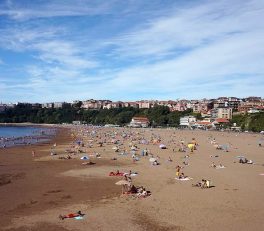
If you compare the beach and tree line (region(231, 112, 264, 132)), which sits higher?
tree line (region(231, 112, 264, 132))

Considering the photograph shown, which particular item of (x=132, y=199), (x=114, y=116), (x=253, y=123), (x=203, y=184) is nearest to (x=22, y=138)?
(x=203, y=184)

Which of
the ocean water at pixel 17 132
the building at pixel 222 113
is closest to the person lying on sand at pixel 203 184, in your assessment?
the ocean water at pixel 17 132

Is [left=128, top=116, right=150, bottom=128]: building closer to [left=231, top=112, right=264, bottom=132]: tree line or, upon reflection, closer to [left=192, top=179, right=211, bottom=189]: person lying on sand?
[left=231, top=112, right=264, bottom=132]: tree line

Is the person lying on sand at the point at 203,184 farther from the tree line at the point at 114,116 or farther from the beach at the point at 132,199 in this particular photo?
the tree line at the point at 114,116

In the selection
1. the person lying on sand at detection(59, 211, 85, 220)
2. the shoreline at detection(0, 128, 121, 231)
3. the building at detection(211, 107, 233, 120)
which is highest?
the building at detection(211, 107, 233, 120)

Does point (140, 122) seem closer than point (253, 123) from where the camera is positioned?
No

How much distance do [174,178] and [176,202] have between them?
684 centimetres

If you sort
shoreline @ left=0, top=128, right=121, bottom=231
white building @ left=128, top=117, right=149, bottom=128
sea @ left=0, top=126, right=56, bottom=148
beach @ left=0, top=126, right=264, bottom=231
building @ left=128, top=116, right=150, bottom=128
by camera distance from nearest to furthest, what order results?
beach @ left=0, top=126, right=264, bottom=231 → shoreline @ left=0, top=128, right=121, bottom=231 → sea @ left=0, top=126, right=56, bottom=148 → building @ left=128, top=116, right=150, bottom=128 → white building @ left=128, top=117, right=149, bottom=128

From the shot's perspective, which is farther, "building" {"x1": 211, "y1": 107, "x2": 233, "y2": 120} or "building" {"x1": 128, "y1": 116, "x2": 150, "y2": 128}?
"building" {"x1": 211, "y1": 107, "x2": 233, "y2": 120}

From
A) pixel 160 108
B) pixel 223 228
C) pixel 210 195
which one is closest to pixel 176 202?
pixel 210 195

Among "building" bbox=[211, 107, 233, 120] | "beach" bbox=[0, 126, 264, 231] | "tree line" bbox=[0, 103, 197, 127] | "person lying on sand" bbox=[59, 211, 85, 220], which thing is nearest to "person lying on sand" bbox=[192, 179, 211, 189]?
"beach" bbox=[0, 126, 264, 231]

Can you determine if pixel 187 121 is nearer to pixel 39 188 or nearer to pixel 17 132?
pixel 17 132

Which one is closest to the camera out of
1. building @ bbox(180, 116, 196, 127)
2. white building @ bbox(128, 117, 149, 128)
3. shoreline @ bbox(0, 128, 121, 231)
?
shoreline @ bbox(0, 128, 121, 231)

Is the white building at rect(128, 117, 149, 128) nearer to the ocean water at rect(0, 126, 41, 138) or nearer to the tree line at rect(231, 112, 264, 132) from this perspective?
the ocean water at rect(0, 126, 41, 138)
